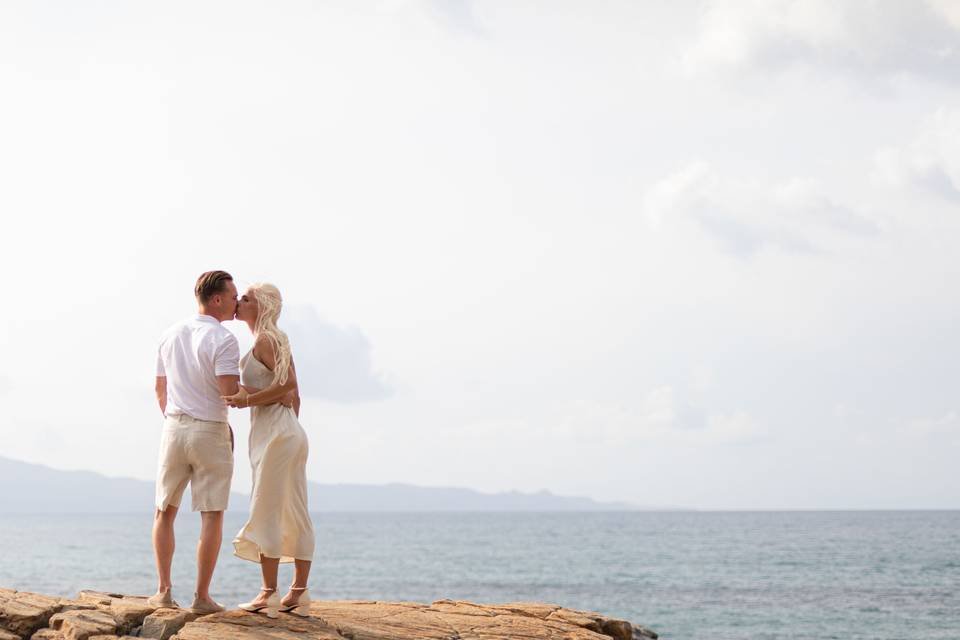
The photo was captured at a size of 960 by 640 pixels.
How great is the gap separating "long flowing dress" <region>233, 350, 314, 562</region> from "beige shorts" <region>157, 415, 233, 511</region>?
302 mm

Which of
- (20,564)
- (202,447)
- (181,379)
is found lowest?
(20,564)

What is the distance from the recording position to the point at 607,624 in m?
11.5

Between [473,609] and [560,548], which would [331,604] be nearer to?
[473,609]

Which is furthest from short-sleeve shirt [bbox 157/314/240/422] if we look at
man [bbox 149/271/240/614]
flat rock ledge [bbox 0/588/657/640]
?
flat rock ledge [bbox 0/588/657/640]

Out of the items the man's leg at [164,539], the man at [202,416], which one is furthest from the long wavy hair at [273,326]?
the man's leg at [164,539]

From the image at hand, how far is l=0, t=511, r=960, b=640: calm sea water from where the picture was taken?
114 feet

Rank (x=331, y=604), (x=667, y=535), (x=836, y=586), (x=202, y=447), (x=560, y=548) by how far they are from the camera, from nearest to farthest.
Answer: (x=202, y=447) → (x=331, y=604) → (x=836, y=586) → (x=560, y=548) → (x=667, y=535)

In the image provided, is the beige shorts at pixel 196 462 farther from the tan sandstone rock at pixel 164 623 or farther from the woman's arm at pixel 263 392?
the tan sandstone rock at pixel 164 623

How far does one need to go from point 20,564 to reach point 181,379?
69.6m

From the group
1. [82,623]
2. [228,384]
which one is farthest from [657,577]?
[228,384]

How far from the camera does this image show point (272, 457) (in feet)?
29.9

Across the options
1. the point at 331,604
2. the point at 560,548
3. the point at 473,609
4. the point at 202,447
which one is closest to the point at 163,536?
the point at 202,447

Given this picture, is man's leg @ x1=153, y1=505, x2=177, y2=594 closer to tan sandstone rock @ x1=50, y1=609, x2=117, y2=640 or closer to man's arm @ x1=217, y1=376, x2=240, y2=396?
tan sandstone rock @ x1=50, y1=609, x2=117, y2=640

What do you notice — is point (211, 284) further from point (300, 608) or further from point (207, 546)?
point (300, 608)
